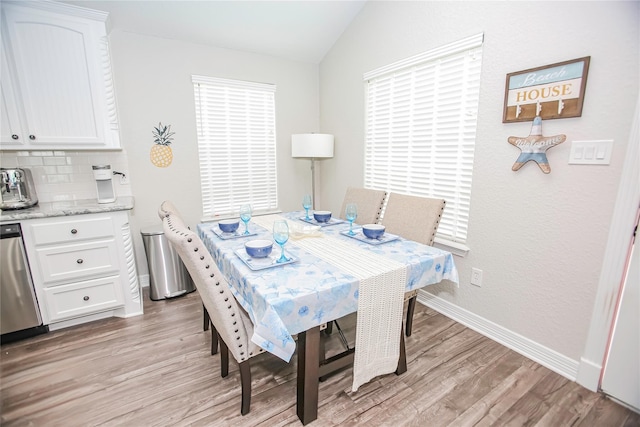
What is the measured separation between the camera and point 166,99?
2852 mm

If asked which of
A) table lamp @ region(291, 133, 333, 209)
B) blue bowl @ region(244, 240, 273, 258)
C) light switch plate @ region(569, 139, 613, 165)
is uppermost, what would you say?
table lamp @ region(291, 133, 333, 209)

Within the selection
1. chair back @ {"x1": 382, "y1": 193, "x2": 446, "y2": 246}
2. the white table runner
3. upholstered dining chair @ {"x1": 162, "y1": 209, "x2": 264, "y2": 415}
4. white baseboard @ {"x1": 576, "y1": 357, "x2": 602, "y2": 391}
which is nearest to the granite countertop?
upholstered dining chair @ {"x1": 162, "y1": 209, "x2": 264, "y2": 415}

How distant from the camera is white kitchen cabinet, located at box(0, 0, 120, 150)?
6.79 feet


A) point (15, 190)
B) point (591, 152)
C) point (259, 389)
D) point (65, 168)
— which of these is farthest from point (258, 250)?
point (65, 168)

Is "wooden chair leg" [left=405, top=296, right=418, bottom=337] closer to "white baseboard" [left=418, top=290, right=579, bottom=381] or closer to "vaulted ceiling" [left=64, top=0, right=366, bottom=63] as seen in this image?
"white baseboard" [left=418, top=290, right=579, bottom=381]

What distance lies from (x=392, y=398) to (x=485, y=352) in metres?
0.81

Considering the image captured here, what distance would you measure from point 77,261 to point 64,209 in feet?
1.29

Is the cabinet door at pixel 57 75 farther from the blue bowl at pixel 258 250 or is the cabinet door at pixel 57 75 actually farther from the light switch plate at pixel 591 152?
the light switch plate at pixel 591 152

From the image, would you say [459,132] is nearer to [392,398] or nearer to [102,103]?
[392,398]

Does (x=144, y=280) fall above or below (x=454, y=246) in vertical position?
below

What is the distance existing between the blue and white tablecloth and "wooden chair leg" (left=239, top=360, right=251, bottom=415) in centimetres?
33

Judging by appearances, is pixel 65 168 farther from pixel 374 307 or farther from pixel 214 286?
pixel 374 307

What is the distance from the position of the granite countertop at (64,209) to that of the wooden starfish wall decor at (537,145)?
2.80m

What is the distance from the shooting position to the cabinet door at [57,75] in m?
2.08
